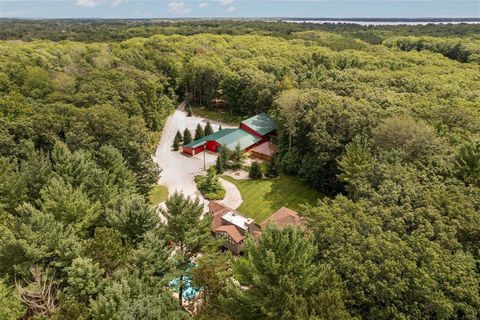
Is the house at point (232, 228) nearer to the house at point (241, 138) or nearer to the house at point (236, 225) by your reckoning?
the house at point (236, 225)

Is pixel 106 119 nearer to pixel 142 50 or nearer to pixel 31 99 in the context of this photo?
pixel 31 99

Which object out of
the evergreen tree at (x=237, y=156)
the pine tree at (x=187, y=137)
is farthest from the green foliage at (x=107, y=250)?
the pine tree at (x=187, y=137)

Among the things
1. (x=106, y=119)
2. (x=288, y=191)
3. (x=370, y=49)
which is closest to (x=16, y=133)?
(x=106, y=119)

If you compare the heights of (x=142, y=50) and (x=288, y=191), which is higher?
(x=142, y=50)

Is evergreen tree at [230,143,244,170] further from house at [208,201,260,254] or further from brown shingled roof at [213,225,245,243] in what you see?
brown shingled roof at [213,225,245,243]

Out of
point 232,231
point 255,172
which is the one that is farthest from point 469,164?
point 255,172

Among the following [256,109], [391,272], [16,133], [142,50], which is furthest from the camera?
[142,50]

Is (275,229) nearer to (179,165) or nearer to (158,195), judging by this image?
(158,195)
